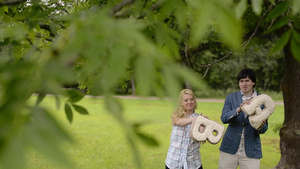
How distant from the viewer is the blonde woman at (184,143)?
3926mm

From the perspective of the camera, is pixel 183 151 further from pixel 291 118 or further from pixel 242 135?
pixel 291 118

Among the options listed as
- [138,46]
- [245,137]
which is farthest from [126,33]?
[245,137]

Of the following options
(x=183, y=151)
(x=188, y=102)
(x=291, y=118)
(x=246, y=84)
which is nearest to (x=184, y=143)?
(x=183, y=151)

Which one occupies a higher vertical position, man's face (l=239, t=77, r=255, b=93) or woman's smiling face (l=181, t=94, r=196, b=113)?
man's face (l=239, t=77, r=255, b=93)

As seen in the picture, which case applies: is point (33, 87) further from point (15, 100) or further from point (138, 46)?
point (138, 46)

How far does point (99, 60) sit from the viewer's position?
27.0 inches

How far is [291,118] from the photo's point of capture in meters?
5.92

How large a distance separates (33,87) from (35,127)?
0.11 meters

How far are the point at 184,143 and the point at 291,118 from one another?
283 cm

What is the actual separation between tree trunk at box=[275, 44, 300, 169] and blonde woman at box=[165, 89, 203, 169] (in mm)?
2589

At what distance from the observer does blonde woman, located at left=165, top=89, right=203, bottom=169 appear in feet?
12.9

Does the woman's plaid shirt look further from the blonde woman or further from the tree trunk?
the tree trunk

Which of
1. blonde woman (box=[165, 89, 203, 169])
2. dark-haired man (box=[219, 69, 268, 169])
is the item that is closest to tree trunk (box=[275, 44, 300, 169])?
dark-haired man (box=[219, 69, 268, 169])

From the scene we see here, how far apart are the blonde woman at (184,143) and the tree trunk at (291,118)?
259 cm
